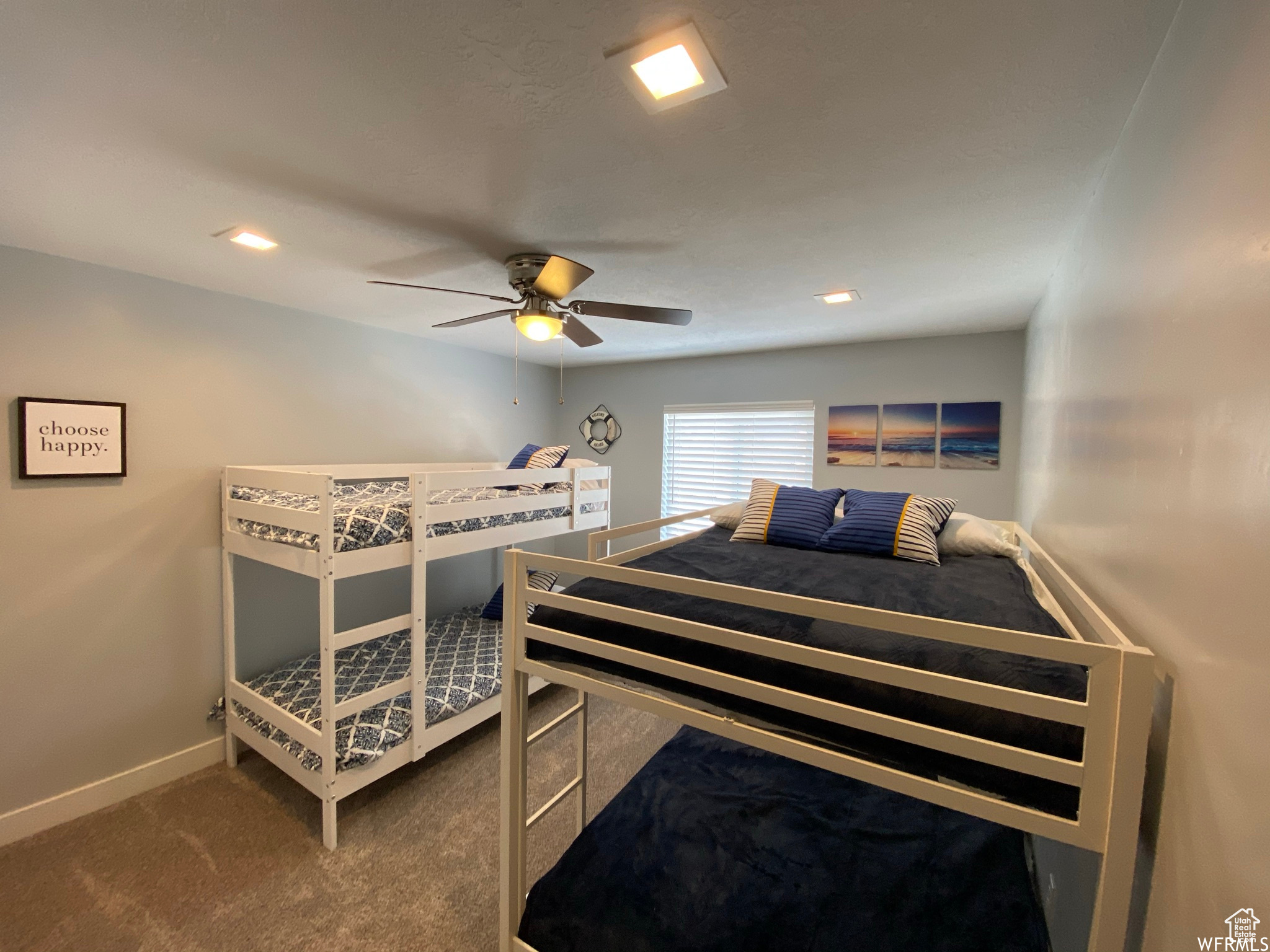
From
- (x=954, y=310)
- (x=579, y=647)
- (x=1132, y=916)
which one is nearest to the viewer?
(x=1132, y=916)

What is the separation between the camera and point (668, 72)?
3.30 ft

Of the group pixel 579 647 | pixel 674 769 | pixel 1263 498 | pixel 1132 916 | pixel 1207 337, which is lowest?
pixel 674 769

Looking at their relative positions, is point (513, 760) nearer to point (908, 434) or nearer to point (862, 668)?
point (862, 668)

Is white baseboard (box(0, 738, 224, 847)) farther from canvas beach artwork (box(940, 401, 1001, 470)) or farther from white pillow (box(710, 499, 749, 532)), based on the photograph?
canvas beach artwork (box(940, 401, 1001, 470))

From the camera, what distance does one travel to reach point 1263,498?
1.92 ft

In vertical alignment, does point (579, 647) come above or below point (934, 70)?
below

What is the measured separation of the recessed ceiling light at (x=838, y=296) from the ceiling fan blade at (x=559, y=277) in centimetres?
121

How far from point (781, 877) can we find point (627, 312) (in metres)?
1.98

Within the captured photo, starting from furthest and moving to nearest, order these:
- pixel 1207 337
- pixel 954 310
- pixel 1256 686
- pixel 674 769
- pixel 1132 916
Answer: pixel 954 310 < pixel 674 769 < pixel 1132 916 < pixel 1207 337 < pixel 1256 686

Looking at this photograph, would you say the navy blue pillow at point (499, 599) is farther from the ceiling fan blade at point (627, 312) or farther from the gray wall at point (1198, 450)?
the gray wall at point (1198, 450)

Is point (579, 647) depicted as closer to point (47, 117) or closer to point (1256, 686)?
point (1256, 686)

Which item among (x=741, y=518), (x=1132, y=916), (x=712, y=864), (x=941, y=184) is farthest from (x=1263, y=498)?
(x=741, y=518)

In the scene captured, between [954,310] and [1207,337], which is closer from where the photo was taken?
[1207,337]

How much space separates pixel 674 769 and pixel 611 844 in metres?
0.45
